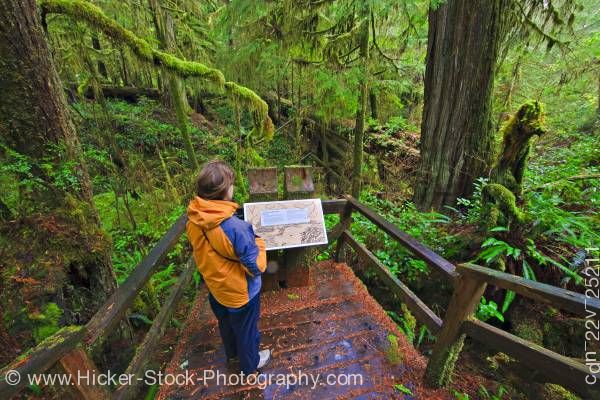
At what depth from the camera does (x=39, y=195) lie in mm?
2270

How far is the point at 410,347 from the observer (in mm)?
2477

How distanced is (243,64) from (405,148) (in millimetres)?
5089

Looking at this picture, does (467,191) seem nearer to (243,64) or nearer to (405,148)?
(405,148)

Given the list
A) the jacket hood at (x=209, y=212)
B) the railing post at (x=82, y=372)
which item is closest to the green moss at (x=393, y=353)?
the jacket hood at (x=209, y=212)

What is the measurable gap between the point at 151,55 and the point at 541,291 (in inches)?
185

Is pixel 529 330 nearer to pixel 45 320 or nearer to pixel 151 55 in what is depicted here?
pixel 45 320

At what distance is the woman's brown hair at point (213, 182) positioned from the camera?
67.6 inches

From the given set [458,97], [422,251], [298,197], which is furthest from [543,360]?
[458,97]

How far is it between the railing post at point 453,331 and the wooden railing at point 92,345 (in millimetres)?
2153

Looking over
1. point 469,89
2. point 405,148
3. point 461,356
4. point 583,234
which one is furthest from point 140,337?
point 405,148

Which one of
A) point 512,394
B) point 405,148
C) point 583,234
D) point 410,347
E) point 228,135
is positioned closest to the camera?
point 410,347

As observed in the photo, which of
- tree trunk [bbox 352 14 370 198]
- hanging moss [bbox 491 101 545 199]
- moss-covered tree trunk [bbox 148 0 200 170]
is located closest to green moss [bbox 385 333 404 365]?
hanging moss [bbox 491 101 545 199]

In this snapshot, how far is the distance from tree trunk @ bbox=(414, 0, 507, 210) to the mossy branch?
3.21 meters

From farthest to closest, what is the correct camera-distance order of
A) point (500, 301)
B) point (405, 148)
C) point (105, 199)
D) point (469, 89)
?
point (405, 148) → point (105, 199) → point (469, 89) → point (500, 301)
